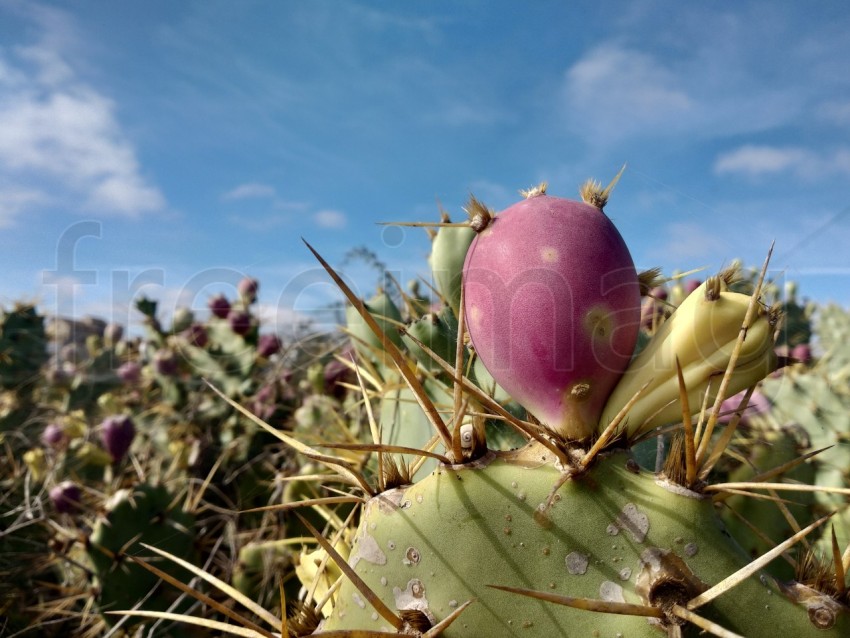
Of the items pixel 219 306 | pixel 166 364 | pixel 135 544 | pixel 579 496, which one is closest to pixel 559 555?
pixel 579 496

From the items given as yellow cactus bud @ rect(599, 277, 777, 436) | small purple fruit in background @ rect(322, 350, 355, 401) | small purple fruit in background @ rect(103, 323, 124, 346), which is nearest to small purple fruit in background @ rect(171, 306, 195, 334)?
small purple fruit in background @ rect(322, 350, 355, 401)

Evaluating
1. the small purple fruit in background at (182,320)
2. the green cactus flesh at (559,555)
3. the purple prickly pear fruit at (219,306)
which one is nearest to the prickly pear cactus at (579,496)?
the green cactus flesh at (559,555)

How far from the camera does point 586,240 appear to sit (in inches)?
23.6

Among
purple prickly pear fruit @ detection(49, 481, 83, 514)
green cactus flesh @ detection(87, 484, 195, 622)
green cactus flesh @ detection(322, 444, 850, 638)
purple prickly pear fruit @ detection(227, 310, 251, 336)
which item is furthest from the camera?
purple prickly pear fruit @ detection(227, 310, 251, 336)

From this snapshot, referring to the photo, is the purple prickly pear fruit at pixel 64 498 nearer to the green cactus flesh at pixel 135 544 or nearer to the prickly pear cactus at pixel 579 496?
the green cactus flesh at pixel 135 544

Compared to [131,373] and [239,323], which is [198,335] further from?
[131,373]

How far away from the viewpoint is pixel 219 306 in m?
3.04

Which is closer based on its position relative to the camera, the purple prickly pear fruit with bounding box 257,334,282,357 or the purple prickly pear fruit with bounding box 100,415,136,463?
the purple prickly pear fruit with bounding box 100,415,136,463

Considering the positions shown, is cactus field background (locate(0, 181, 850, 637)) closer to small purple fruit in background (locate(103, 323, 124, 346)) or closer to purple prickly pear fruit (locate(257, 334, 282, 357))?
purple prickly pear fruit (locate(257, 334, 282, 357))

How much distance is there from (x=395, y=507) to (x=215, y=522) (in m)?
1.98

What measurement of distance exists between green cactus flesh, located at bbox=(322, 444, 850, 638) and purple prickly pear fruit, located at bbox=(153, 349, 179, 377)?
2.73 meters

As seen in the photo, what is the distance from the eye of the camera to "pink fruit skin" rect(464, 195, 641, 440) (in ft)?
1.94

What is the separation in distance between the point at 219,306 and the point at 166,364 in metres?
0.39

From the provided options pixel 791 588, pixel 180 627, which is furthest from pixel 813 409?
pixel 180 627
